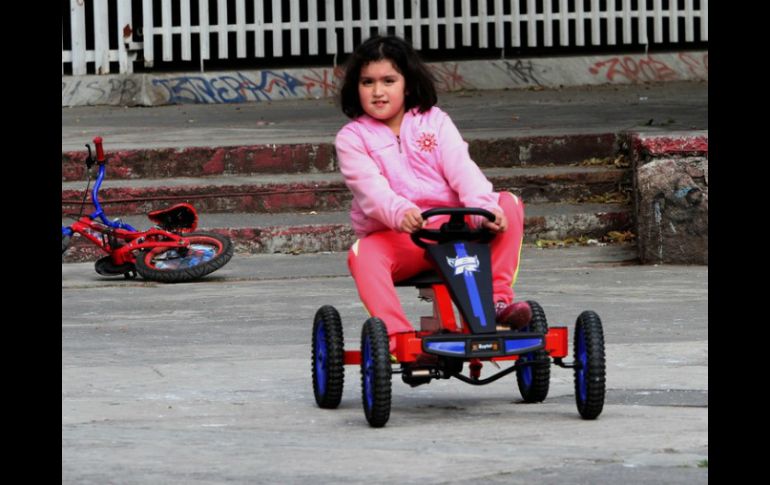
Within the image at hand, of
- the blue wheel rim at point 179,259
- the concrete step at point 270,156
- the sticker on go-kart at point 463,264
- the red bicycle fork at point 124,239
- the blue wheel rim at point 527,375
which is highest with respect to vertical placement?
the sticker on go-kart at point 463,264

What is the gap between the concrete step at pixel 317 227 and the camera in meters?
11.0

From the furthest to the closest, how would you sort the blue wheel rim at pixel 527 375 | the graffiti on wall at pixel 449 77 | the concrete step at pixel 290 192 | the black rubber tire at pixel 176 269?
the graffiti on wall at pixel 449 77
the concrete step at pixel 290 192
the black rubber tire at pixel 176 269
the blue wheel rim at pixel 527 375

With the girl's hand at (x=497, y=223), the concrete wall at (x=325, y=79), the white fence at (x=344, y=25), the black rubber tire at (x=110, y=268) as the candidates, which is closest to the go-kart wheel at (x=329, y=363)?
the girl's hand at (x=497, y=223)

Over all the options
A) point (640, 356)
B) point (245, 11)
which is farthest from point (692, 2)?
point (640, 356)

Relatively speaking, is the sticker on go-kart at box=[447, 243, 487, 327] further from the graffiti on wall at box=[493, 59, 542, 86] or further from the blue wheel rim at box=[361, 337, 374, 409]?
the graffiti on wall at box=[493, 59, 542, 86]

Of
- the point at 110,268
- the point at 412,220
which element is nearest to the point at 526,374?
the point at 412,220

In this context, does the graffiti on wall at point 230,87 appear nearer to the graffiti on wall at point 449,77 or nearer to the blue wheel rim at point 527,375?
the graffiti on wall at point 449,77

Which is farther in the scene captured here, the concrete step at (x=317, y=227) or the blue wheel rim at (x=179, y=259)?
the concrete step at (x=317, y=227)

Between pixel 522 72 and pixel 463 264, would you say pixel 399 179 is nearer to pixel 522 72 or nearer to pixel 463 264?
pixel 463 264

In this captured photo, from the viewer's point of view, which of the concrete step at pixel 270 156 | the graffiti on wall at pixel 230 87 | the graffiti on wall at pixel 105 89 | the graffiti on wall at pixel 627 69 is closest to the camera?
the concrete step at pixel 270 156

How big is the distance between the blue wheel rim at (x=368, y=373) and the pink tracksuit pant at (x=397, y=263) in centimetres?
21

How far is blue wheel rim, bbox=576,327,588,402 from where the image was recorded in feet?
17.6

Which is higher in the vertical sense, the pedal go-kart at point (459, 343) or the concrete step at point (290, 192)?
the pedal go-kart at point (459, 343)

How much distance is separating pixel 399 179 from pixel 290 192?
20.0 feet
